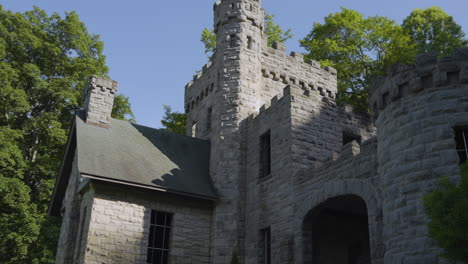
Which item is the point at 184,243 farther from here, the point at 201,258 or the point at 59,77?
the point at 59,77

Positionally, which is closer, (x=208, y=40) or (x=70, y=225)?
(x=70, y=225)

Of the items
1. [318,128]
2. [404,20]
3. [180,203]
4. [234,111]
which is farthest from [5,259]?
[404,20]

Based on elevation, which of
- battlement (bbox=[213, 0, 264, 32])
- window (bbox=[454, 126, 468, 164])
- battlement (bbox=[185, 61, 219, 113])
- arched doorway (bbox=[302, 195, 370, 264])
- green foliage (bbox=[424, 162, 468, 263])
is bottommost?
green foliage (bbox=[424, 162, 468, 263])

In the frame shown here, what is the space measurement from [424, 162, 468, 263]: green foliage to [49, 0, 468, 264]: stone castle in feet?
6.41

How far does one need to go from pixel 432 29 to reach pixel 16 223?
24.6 metres

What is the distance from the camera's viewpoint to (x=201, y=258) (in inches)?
663

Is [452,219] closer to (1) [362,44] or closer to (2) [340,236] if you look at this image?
(2) [340,236]

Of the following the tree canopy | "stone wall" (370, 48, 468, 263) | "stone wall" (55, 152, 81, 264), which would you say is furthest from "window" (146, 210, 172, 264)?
the tree canopy

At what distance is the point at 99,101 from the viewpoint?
19.7 meters

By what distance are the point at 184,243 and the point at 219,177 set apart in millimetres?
2816

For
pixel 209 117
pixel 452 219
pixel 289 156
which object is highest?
pixel 209 117

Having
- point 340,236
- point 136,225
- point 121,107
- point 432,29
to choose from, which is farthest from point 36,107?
point 432,29

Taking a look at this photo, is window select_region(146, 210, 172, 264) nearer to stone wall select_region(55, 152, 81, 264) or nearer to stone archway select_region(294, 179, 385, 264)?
stone wall select_region(55, 152, 81, 264)

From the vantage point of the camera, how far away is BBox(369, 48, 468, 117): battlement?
1021 cm
